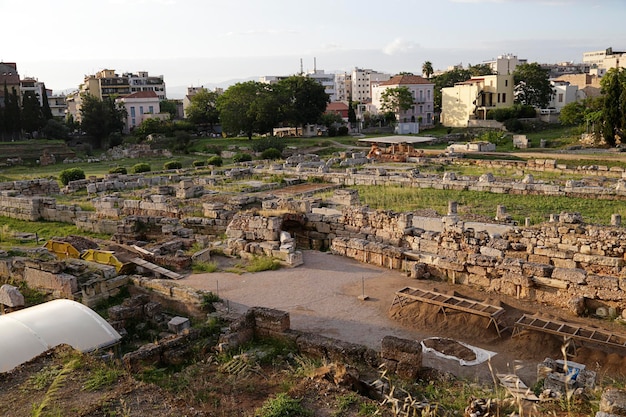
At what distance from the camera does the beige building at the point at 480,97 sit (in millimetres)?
72688

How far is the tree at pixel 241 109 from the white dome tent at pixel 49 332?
174 ft

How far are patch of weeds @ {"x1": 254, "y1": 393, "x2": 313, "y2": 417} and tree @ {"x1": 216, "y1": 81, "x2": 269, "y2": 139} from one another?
56868 millimetres

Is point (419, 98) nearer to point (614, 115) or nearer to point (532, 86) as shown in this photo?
point (532, 86)

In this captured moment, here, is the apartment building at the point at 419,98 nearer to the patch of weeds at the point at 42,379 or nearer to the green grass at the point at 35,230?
the green grass at the point at 35,230

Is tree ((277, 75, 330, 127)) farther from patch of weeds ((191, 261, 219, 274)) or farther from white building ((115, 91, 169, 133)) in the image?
patch of weeds ((191, 261, 219, 274))

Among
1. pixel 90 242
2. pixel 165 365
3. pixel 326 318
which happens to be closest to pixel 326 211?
pixel 90 242

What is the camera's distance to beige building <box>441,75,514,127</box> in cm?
7269

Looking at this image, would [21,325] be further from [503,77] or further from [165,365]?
[503,77]

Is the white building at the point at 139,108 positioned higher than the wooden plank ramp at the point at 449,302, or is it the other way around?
the white building at the point at 139,108

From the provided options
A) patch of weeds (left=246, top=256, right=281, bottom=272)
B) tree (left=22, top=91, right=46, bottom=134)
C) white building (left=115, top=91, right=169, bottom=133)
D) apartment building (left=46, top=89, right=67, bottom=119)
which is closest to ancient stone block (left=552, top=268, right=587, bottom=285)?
patch of weeds (left=246, top=256, right=281, bottom=272)

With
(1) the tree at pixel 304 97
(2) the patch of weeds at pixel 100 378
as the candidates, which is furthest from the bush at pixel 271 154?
(2) the patch of weeds at pixel 100 378

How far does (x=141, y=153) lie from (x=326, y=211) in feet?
136

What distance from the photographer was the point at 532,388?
30.0 ft

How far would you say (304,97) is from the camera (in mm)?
68625
